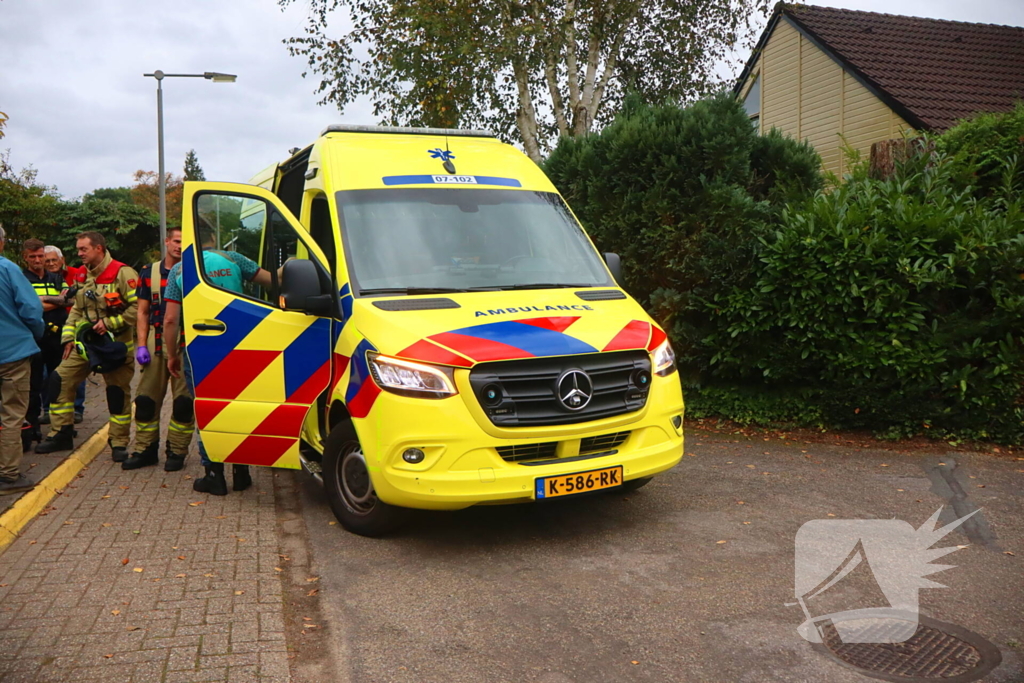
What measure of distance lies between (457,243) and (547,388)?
140cm

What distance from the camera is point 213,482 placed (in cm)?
691

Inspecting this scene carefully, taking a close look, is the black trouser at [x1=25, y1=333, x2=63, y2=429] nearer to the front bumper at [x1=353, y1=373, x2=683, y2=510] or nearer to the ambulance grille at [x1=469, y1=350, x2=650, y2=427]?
the front bumper at [x1=353, y1=373, x2=683, y2=510]

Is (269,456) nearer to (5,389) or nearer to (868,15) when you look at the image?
(5,389)

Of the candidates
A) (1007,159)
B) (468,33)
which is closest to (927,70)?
(468,33)

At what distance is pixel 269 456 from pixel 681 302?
4.63 meters

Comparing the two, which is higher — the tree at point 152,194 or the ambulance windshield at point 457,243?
the tree at point 152,194

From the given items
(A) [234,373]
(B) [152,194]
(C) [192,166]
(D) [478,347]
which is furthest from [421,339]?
(C) [192,166]

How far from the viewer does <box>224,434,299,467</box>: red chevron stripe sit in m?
6.22

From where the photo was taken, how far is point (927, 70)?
21141mm

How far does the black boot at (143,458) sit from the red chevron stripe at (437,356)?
3.84 m

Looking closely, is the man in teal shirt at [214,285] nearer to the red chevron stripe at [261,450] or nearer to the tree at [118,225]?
the red chevron stripe at [261,450]

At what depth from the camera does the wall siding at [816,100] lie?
66.6 feet

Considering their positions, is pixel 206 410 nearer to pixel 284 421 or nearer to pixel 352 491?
pixel 284 421

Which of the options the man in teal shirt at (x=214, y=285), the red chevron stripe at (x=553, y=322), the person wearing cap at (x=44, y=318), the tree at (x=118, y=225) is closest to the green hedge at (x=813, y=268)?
the red chevron stripe at (x=553, y=322)
